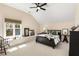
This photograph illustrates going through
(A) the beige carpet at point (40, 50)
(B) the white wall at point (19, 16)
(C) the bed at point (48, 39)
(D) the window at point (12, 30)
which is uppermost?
(B) the white wall at point (19, 16)

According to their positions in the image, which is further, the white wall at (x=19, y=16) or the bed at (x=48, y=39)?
the bed at (x=48, y=39)

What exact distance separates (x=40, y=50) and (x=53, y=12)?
799mm

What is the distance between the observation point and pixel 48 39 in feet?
5.56

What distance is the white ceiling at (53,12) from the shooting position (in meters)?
1.64

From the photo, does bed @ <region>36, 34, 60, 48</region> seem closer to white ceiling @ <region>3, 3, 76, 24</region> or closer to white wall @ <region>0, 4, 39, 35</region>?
white wall @ <region>0, 4, 39, 35</region>

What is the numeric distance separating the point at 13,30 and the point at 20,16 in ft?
1.03

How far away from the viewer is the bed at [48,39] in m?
1.67

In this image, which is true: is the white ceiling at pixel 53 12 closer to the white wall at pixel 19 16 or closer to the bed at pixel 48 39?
the white wall at pixel 19 16

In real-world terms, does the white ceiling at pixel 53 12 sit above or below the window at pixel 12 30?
above

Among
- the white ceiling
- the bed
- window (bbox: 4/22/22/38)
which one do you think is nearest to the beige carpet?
the bed

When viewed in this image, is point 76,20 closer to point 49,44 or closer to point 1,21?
point 49,44

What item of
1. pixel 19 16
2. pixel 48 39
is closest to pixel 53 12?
pixel 48 39

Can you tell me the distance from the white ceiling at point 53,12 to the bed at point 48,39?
286mm

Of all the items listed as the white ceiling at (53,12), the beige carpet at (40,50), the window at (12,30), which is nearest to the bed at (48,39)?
the beige carpet at (40,50)
